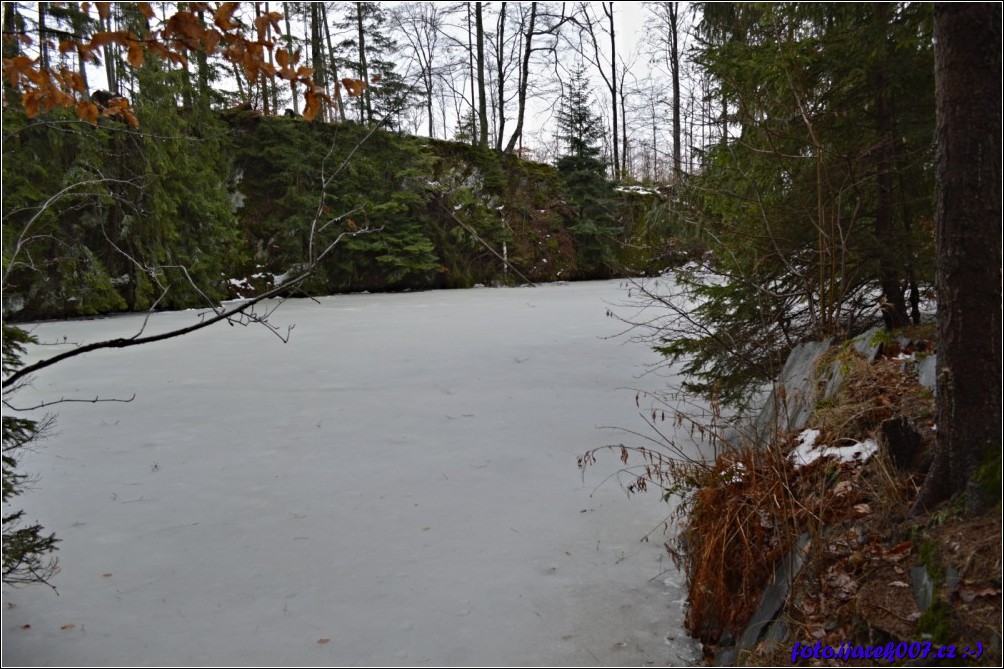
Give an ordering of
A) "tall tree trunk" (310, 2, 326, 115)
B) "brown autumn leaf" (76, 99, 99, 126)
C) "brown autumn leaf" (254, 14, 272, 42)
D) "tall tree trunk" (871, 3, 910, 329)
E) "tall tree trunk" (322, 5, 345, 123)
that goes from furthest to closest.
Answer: "tall tree trunk" (871, 3, 910, 329) < "tall tree trunk" (310, 2, 326, 115) < "brown autumn leaf" (76, 99, 99, 126) < "tall tree trunk" (322, 5, 345, 123) < "brown autumn leaf" (254, 14, 272, 42)

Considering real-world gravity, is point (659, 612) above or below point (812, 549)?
below

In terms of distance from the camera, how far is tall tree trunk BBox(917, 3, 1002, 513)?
209 cm

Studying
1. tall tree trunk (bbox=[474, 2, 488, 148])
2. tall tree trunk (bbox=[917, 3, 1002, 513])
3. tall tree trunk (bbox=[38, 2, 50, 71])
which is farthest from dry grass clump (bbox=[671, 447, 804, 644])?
tall tree trunk (bbox=[474, 2, 488, 148])

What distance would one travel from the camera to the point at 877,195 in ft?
14.6

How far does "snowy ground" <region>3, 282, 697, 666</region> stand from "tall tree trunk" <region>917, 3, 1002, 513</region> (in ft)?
3.70

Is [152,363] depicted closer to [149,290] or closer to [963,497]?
[149,290]

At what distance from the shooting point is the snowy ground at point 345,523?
2.42m

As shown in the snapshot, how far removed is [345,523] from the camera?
336 cm

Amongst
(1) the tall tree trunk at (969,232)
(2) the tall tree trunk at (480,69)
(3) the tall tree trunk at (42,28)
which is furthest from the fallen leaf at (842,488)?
Answer: (2) the tall tree trunk at (480,69)

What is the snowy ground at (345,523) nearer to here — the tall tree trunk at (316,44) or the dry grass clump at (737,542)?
the dry grass clump at (737,542)

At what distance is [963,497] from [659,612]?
110 cm

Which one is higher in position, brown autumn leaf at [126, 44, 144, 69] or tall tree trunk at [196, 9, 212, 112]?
tall tree trunk at [196, 9, 212, 112]

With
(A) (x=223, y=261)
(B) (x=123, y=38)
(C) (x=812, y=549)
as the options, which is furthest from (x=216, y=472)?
(A) (x=223, y=261)

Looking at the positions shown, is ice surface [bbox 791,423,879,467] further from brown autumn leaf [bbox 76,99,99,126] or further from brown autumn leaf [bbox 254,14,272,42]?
brown autumn leaf [bbox 76,99,99,126]
